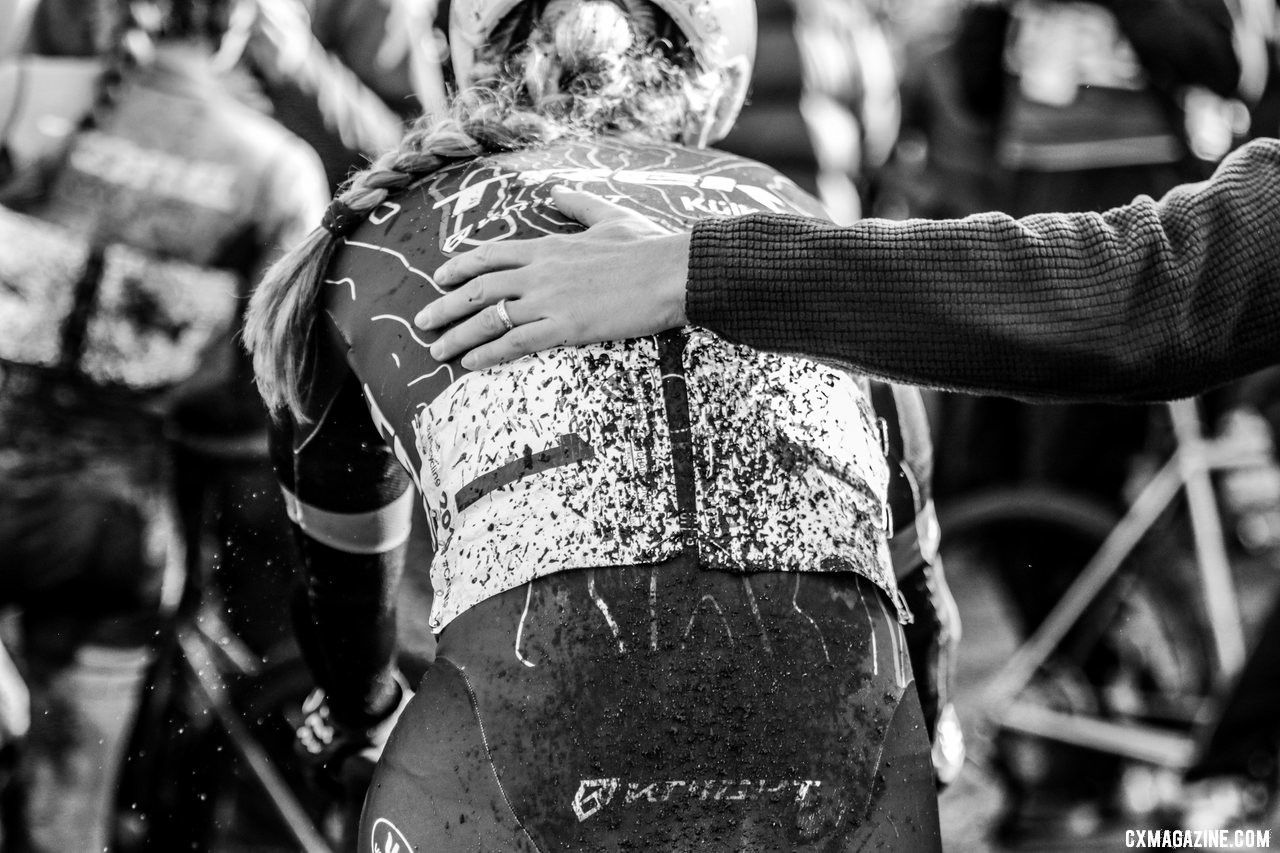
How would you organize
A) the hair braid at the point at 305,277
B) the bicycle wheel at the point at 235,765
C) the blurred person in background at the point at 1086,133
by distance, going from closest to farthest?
the hair braid at the point at 305,277 < the bicycle wheel at the point at 235,765 < the blurred person in background at the point at 1086,133

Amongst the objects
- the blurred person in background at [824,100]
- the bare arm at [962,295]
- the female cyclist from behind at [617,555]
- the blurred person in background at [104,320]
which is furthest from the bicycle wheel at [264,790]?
the bare arm at [962,295]

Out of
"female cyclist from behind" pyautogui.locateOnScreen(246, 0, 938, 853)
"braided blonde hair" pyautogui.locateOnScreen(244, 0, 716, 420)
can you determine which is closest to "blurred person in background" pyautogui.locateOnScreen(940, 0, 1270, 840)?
"braided blonde hair" pyautogui.locateOnScreen(244, 0, 716, 420)

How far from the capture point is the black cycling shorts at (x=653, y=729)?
1242 millimetres

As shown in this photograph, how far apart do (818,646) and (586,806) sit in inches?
10.5

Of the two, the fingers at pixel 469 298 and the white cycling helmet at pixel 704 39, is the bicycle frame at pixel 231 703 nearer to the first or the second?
the white cycling helmet at pixel 704 39

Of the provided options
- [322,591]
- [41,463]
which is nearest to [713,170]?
[322,591]

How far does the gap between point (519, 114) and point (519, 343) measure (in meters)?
0.42

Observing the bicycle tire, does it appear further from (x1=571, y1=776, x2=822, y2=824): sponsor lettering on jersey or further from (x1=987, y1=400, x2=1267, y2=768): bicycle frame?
(x1=571, y1=776, x2=822, y2=824): sponsor lettering on jersey

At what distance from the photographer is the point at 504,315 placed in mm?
1370

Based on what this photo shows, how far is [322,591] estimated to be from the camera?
1908 mm

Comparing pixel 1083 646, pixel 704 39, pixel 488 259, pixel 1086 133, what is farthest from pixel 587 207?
pixel 1083 646

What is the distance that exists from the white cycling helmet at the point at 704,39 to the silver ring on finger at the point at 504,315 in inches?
23.6

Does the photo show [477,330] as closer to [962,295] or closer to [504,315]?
[504,315]

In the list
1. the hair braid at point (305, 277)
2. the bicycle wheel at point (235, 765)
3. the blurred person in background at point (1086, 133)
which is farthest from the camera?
the blurred person in background at point (1086, 133)
